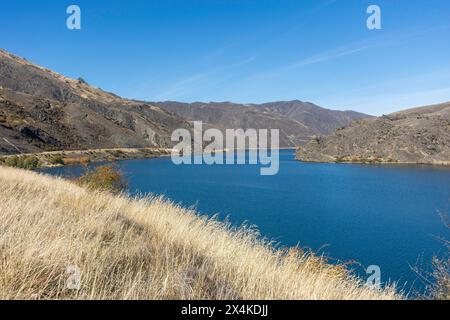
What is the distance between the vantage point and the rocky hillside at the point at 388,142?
10906cm

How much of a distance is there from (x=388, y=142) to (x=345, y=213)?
92064 millimetres

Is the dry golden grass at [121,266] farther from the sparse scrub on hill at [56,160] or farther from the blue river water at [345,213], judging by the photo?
the sparse scrub on hill at [56,160]

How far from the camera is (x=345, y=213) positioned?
37.2 m

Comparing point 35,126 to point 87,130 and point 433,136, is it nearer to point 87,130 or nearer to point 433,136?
point 87,130

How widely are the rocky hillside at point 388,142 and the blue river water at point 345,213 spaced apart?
1981 inches

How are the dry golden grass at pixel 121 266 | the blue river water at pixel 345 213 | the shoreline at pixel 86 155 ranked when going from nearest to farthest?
1. the dry golden grass at pixel 121 266
2. the blue river water at pixel 345 213
3. the shoreline at pixel 86 155

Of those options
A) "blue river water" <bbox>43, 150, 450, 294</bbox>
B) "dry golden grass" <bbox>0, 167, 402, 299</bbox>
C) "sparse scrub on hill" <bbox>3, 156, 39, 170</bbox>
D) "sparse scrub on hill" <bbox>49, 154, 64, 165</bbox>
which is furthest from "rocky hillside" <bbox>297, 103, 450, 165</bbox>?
"dry golden grass" <bbox>0, 167, 402, 299</bbox>

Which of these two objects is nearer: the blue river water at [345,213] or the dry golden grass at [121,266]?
the dry golden grass at [121,266]

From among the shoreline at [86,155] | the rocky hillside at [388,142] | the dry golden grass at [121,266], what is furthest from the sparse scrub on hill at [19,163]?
the rocky hillside at [388,142]

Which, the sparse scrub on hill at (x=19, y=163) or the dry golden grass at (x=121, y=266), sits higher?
the dry golden grass at (x=121, y=266)
